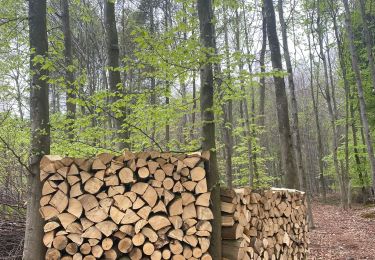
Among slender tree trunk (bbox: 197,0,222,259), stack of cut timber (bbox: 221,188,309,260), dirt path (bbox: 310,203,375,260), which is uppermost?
slender tree trunk (bbox: 197,0,222,259)

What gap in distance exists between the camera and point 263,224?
5.70m

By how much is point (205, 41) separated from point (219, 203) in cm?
233

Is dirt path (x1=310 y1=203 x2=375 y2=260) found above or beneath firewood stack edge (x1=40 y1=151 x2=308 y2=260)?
beneath

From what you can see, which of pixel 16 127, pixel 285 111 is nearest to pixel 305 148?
pixel 285 111

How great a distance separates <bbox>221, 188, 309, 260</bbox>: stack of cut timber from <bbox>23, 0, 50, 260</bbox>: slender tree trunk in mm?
2318

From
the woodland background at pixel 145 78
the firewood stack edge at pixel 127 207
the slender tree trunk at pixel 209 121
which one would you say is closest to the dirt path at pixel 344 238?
the woodland background at pixel 145 78

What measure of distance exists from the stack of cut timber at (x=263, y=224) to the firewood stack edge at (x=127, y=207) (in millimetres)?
456

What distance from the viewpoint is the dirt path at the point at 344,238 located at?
331 inches

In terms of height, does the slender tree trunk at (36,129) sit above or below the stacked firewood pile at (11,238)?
above

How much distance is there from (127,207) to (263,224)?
7.98ft

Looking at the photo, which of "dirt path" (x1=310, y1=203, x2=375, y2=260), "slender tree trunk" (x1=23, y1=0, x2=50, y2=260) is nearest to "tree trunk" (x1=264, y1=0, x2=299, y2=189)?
"dirt path" (x1=310, y1=203, x2=375, y2=260)

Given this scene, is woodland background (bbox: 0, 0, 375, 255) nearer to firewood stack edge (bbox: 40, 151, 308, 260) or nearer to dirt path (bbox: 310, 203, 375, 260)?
firewood stack edge (bbox: 40, 151, 308, 260)

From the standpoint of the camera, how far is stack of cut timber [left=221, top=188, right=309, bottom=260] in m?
4.69

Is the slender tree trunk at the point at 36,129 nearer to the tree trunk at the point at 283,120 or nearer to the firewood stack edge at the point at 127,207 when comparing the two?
the firewood stack edge at the point at 127,207
